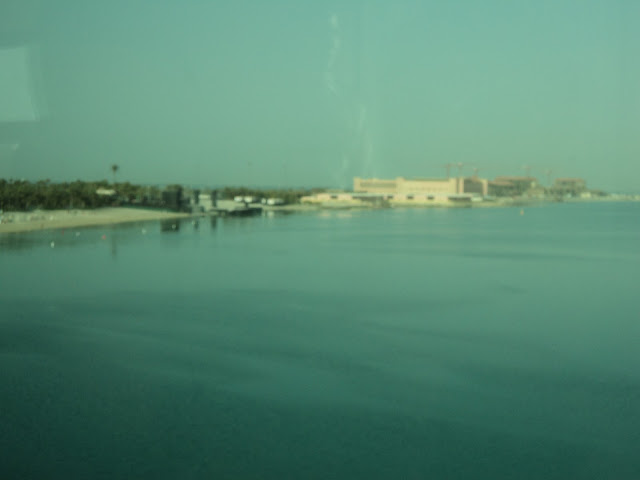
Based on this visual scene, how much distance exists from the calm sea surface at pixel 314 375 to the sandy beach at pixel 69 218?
927 cm

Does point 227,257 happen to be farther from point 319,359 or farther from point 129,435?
point 129,435

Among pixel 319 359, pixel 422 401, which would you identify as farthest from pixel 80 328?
pixel 422 401

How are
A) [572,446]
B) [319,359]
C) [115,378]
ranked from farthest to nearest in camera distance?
[319,359] → [115,378] → [572,446]

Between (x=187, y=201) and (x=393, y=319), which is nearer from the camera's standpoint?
(x=393, y=319)

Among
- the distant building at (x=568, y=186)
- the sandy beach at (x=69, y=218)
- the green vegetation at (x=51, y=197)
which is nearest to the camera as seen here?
the sandy beach at (x=69, y=218)

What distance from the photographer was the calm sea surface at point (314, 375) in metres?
3.74

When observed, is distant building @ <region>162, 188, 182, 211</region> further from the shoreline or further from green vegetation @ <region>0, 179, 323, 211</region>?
the shoreline

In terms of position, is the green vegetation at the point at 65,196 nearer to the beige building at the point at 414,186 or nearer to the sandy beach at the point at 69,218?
the sandy beach at the point at 69,218

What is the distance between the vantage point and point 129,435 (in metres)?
3.98

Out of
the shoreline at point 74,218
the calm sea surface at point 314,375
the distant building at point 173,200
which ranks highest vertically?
the distant building at point 173,200

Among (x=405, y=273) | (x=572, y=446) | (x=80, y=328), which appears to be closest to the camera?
(x=572, y=446)

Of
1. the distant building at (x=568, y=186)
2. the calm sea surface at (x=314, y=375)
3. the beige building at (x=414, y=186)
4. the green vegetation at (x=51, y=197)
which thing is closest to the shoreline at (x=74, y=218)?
the green vegetation at (x=51, y=197)

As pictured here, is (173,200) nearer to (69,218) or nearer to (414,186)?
(69,218)

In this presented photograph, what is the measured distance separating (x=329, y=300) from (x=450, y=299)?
1683mm
